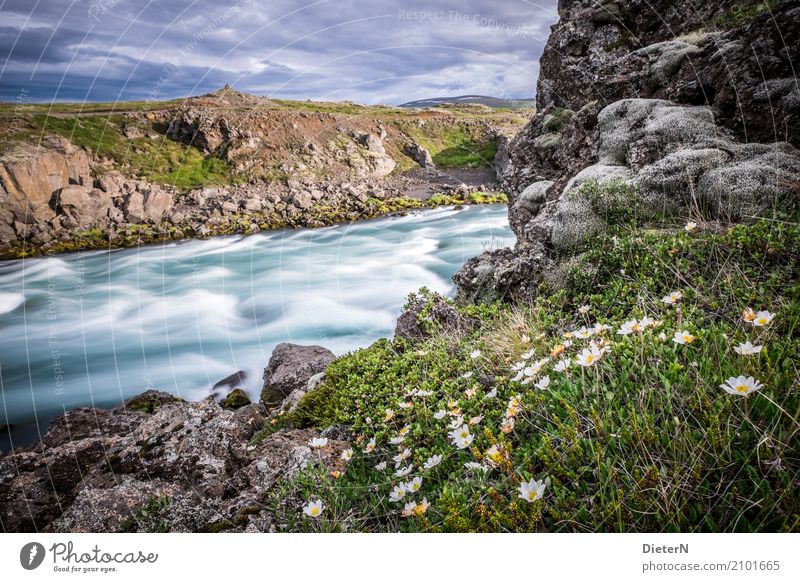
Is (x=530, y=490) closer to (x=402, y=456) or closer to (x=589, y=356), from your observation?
(x=589, y=356)

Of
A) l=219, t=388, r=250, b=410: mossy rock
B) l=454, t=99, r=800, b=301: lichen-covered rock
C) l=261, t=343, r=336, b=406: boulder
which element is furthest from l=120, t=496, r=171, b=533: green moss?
l=219, t=388, r=250, b=410: mossy rock

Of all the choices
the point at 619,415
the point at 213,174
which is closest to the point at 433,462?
the point at 619,415

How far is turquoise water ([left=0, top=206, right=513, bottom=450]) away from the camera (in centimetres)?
727

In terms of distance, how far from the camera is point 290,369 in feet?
19.4

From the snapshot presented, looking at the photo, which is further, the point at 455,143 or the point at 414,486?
the point at 455,143

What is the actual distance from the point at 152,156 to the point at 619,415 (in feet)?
106

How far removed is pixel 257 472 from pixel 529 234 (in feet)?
12.8

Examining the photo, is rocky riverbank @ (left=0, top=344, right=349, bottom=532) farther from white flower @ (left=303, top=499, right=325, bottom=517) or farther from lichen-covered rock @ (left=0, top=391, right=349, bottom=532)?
white flower @ (left=303, top=499, right=325, bottom=517)

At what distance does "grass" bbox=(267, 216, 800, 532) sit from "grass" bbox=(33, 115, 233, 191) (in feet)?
79.3

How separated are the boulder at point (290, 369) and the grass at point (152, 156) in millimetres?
20483

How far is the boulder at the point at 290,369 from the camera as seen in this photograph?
18.5ft

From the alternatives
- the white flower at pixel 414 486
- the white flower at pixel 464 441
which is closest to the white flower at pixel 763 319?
the white flower at pixel 464 441

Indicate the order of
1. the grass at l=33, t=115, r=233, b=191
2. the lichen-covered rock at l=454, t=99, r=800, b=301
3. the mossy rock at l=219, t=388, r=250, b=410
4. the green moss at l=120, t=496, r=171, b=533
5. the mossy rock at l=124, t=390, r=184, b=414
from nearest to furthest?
1. the green moss at l=120, t=496, r=171, b=533
2. the lichen-covered rock at l=454, t=99, r=800, b=301
3. the mossy rock at l=124, t=390, r=184, b=414
4. the mossy rock at l=219, t=388, r=250, b=410
5. the grass at l=33, t=115, r=233, b=191

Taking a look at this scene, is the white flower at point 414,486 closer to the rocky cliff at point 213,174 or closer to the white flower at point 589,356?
the white flower at point 589,356
